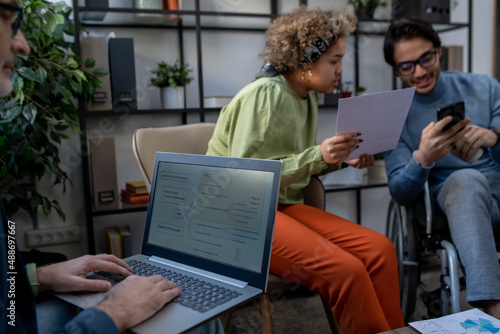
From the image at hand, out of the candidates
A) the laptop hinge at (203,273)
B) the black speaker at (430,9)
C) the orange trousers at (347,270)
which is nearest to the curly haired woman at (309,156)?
the orange trousers at (347,270)

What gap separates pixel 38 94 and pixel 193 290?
1.30m

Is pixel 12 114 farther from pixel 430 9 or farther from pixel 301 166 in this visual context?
pixel 430 9

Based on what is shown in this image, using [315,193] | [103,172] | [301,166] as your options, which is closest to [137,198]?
[103,172]

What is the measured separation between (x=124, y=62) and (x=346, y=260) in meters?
1.39

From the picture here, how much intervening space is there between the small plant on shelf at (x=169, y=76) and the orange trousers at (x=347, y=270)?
42.6 inches

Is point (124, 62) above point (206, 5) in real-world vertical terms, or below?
below

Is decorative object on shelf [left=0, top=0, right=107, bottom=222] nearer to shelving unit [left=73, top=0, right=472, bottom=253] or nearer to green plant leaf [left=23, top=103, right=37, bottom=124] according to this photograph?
green plant leaf [left=23, top=103, right=37, bottom=124]

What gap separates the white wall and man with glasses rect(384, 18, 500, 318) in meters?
0.99

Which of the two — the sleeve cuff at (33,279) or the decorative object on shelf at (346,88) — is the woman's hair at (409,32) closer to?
the decorative object on shelf at (346,88)

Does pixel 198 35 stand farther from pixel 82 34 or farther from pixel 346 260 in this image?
pixel 346 260

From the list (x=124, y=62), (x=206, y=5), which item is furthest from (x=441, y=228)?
(x=206, y=5)

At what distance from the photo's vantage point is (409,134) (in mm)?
1752

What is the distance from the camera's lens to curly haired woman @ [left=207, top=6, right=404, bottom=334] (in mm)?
1247

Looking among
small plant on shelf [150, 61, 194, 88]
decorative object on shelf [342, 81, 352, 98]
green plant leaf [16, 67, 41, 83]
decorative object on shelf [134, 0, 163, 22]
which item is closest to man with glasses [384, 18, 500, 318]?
decorative object on shelf [342, 81, 352, 98]
